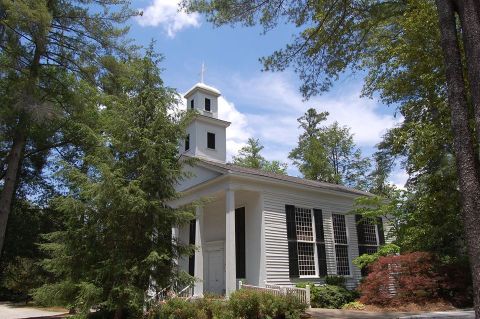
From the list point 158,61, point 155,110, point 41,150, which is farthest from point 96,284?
point 41,150

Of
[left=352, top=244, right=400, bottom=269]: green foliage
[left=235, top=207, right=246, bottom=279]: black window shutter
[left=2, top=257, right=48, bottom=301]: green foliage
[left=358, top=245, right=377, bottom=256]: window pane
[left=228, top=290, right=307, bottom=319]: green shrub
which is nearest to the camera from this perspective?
[left=228, top=290, right=307, bottom=319]: green shrub

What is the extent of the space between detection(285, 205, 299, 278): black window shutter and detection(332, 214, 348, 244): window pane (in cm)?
303

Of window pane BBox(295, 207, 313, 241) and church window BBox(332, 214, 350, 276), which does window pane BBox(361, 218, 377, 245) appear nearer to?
church window BBox(332, 214, 350, 276)

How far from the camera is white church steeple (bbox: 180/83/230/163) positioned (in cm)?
2205

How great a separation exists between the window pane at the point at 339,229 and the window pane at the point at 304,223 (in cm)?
177

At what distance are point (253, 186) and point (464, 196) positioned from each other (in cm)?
1063

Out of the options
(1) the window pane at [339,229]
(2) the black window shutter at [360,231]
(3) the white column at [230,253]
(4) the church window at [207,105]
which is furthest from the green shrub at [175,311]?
(4) the church window at [207,105]

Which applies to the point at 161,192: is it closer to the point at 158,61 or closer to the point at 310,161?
the point at 158,61

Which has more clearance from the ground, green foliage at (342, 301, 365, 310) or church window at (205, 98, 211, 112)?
church window at (205, 98, 211, 112)

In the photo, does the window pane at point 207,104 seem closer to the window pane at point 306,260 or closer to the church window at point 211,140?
the church window at point 211,140

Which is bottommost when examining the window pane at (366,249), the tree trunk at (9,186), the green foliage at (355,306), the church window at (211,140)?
the green foliage at (355,306)

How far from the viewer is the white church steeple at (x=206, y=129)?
22.0m

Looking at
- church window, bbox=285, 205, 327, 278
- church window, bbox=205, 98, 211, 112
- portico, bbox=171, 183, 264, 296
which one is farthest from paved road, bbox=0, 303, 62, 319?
church window, bbox=205, 98, 211, 112

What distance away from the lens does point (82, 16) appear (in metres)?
18.2
